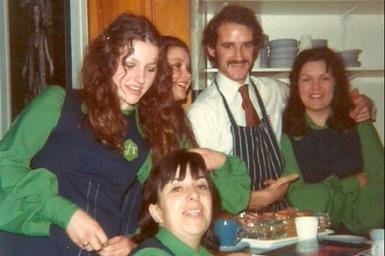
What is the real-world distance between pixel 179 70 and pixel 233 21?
134 mm

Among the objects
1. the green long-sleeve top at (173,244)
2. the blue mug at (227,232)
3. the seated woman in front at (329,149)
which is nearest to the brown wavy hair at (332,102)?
the seated woman in front at (329,149)

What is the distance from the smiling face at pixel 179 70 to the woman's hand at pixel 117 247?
34 cm

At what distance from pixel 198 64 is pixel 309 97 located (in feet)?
0.71

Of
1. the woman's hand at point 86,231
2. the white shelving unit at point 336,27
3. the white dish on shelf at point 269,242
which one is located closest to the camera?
the woman's hand at point 86,231

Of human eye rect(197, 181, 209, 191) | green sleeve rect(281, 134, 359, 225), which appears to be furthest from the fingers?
human eye rect(197, 181, 209, 191)

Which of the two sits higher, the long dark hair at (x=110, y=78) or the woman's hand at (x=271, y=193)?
the long dark hair at (x=110, y=78)

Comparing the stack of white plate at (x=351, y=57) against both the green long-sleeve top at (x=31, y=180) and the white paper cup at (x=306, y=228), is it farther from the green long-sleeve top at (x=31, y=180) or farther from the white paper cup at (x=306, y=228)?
the green long-sleeve top at (x=31, y=180)

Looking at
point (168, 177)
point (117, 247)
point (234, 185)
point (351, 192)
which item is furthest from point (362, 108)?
point (117, 247)

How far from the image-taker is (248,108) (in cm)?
119

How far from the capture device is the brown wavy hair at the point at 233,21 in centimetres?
117

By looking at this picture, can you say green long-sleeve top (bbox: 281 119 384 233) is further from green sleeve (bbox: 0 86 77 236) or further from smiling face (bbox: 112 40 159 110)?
green sleeve (bbox: 0 86 77 236)

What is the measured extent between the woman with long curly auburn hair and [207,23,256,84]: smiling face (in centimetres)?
16

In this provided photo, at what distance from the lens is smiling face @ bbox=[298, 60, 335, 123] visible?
1158 millimetres

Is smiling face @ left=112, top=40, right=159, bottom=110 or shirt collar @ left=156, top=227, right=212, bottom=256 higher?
smiling face @ left=112, top=40, right=159, bottom=110
